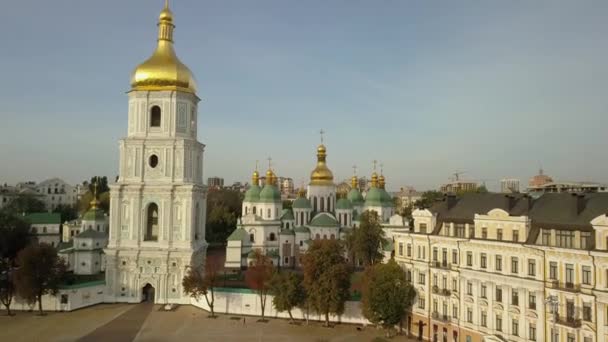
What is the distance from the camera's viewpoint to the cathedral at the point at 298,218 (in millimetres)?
48969

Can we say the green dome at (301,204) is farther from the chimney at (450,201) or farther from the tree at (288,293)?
the chimney at (450,201)

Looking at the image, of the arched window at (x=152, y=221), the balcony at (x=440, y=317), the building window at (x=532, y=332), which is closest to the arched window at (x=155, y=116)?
the arched window at (x=152, y=221)

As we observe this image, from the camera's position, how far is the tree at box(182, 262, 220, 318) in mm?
30297

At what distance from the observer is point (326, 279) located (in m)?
27.9

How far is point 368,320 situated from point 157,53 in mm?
22246

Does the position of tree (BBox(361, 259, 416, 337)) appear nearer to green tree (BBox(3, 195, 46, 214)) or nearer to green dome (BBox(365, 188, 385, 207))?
green dome (BBox(365, 188, 385, 207))

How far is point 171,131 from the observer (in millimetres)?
33562

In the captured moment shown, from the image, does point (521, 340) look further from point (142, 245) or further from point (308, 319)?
point (142, 245)

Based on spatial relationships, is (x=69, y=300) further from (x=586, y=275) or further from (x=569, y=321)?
(x=586, y=275)

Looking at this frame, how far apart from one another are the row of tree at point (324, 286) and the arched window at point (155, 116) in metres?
10.2

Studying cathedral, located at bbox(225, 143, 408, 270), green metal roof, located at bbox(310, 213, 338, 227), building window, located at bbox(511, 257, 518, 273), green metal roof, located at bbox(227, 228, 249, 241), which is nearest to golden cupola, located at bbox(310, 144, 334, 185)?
cathedral, located at bbox(225, 143, 408, 270)

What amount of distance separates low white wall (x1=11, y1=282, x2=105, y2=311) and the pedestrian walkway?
10.6ft

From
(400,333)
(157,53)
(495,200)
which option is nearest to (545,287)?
(495,200)

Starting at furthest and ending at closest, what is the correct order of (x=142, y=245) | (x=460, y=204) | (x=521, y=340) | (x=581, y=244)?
(x=142, y=245)
(x=460, y=204)
(x=521, y=340)
(x=581, y=244)
